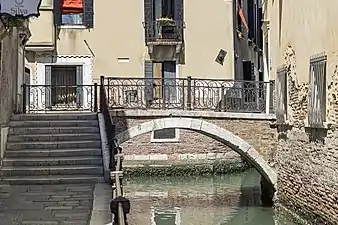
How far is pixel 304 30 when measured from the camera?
42.4 feet

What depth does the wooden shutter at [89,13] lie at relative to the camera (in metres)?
20.6

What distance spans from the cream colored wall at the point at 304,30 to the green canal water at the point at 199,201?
3.38m

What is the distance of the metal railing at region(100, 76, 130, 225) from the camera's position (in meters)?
5.62

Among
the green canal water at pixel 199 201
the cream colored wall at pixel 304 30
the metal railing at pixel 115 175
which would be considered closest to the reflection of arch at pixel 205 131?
the green canal water at pixel 199 201

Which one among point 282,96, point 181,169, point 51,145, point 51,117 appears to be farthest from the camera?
point 181,169

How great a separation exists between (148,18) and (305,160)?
9.42m

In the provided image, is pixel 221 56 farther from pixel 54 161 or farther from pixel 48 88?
pixel 54 161

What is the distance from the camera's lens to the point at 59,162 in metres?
11.8

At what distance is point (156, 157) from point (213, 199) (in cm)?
515

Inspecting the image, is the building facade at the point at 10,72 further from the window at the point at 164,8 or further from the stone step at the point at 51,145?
the window at the point at 164,8

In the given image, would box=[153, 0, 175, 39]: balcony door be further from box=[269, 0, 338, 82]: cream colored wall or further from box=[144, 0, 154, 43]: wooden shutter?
box=[269, 0, 338, 82]: cream colored wall

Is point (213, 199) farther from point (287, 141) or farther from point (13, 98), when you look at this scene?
point (13, 98)

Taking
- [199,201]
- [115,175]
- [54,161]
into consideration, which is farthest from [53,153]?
[199,201]

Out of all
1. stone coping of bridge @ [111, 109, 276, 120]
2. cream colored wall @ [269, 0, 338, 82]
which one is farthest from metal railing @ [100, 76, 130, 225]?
cream colored wall @ [269, 0, 338, 82]
